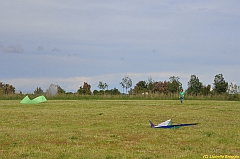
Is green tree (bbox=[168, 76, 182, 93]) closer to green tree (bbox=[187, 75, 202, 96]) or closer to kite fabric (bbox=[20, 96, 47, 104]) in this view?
green tree (bbox=[187, 75, 202, 96])

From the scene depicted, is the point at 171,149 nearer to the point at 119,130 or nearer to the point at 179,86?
the point at 119,130

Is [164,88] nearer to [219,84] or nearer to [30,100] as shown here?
[219,84]

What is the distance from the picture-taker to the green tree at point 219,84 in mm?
63188

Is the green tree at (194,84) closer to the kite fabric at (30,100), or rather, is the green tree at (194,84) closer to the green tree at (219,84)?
the green tree at (219,84)

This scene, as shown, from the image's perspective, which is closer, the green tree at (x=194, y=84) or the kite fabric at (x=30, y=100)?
the kite fabric at (x=30, y=100)

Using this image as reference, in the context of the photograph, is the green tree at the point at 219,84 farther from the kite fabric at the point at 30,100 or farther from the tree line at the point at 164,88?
the kite fabric at the point at 30,100

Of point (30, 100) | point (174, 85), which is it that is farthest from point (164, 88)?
point (30, 100)

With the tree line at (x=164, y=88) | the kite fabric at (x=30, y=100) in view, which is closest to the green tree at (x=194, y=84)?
the tree line at (x=164, y=88)

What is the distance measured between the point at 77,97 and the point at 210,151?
4153cm

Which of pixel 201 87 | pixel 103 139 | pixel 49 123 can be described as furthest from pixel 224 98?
pixel 103 139

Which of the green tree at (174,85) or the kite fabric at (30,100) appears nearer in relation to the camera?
the kite fabric at (30,100)

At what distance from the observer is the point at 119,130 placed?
44.8 ft

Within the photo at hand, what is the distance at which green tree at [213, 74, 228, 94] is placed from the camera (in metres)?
63.2

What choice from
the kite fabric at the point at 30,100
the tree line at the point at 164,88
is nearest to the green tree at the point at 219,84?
the tree line at the point at 164,88
